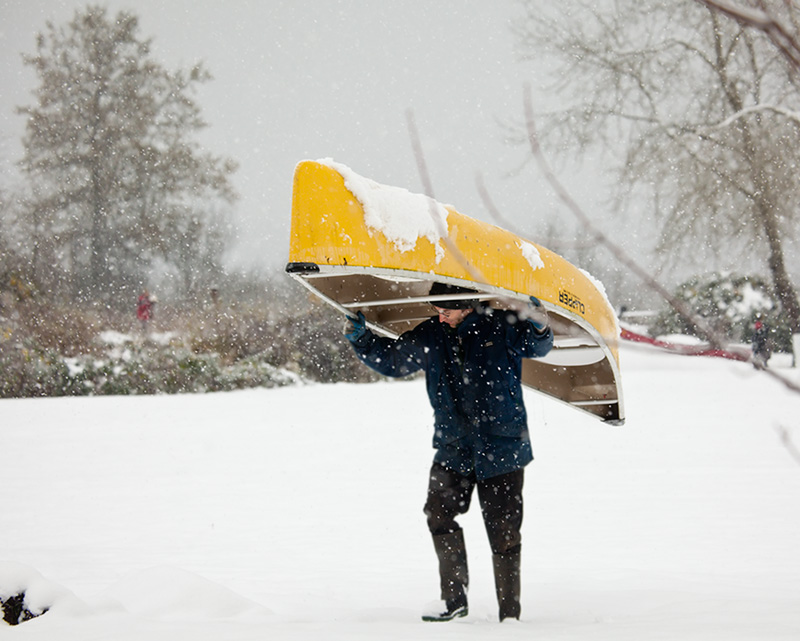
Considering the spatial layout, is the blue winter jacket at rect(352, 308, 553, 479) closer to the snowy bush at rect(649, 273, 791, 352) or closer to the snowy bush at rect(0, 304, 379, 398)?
the snowy bush at rect(0, 304, 379, 398)

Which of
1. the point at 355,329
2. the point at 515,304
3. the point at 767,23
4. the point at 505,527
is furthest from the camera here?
the point at 515,304

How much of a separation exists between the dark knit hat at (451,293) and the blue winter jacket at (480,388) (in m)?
0.08

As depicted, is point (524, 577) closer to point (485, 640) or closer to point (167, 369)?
point (485, 640)

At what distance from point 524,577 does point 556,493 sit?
2.46 meters

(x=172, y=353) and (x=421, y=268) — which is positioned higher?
(x=421, y=268)

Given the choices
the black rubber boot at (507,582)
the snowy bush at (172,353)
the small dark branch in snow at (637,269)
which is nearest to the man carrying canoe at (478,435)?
the black rubber boot at (507,582)

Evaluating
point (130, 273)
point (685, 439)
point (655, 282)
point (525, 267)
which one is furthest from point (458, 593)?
point (130, 273)

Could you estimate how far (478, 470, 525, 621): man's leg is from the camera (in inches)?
123

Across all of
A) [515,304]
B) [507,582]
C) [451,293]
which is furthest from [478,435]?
[515,304]

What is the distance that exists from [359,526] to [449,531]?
2.49 m

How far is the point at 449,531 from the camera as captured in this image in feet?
10.7

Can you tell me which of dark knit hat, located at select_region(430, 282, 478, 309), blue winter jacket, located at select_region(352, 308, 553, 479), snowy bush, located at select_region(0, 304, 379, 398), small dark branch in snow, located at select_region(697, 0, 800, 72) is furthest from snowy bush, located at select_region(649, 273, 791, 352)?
small dark branch in snow, located at select_region(697, 0, 800, 72)

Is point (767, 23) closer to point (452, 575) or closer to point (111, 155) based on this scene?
point (452, 575)

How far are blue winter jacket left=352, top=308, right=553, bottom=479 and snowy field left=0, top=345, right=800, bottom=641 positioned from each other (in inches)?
28.0
